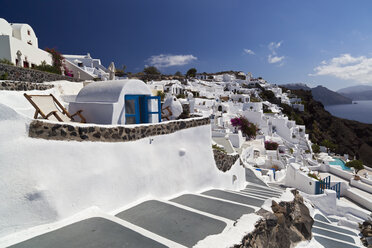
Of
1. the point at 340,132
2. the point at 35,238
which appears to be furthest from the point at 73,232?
the point at 340,132

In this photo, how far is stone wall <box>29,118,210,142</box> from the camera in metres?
3.44

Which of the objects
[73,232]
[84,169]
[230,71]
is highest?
[230,71]

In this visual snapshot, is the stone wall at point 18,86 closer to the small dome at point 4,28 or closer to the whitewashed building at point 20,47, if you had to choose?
the whitewashed building at point 20,47

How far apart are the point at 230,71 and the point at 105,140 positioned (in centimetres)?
11457

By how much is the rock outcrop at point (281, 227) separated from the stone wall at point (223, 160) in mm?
2617

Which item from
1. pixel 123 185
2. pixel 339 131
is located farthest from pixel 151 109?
pixel 339 131

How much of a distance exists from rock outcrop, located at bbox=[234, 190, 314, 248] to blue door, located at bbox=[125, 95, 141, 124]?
459 centimetres

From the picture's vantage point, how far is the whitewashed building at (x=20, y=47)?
1510 centimetres

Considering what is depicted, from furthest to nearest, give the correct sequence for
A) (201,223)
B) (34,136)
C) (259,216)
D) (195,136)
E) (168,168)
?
(195,136)
(168,168)
(259,216)
(201,223)
(34,136)

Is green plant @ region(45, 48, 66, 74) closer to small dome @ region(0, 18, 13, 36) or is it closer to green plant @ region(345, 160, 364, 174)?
small dome @ region(0, 18, 13, 36)

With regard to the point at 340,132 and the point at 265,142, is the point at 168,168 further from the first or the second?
the point at 340,132

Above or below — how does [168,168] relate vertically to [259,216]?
above

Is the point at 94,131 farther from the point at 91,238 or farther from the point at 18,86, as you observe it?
the point at 18,86

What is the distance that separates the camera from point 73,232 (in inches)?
124
